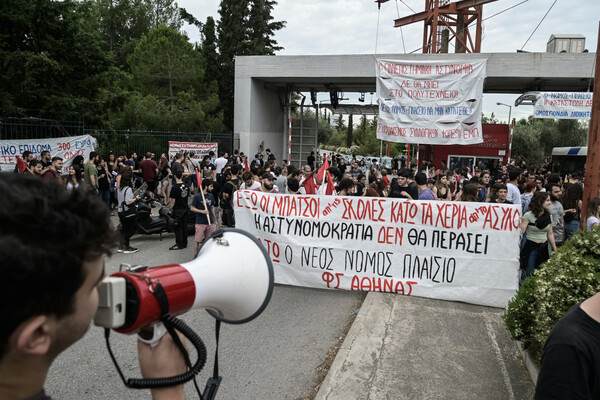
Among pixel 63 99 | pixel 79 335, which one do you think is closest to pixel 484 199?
pixel 79 335

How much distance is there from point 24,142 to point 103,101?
5196 mm

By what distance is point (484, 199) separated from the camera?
9281mm

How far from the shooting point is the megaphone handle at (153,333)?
52.8 inches

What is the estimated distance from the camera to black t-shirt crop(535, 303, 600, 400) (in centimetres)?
151

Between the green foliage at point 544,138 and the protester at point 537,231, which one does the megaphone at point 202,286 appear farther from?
the green foliage at point 544,138

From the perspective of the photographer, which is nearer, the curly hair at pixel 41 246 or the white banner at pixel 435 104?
the curly hair at pixel 41 246

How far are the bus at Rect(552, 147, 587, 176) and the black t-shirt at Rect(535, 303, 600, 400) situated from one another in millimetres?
23174

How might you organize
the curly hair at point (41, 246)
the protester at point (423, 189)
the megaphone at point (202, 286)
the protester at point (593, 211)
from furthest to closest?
the protester at point (423, 189), the protester at point (593, 211), the megaphone at point (202, 286), the curly hair at point (41, 246)

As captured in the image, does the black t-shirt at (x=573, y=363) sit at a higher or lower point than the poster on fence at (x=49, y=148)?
lower

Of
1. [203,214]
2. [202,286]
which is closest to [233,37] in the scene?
[203,214]

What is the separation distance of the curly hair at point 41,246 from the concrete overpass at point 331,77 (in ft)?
51.3

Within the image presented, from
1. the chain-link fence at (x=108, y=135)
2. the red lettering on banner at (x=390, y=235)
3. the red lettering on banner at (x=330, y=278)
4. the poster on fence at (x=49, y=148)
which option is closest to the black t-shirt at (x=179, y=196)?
the red lettering on banner at (x=330, y=278)

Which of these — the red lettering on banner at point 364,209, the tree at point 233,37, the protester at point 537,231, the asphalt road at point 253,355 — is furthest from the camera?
the tree at point 233,37

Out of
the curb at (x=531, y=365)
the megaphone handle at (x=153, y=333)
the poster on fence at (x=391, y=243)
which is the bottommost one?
the curb at (x=531, y=365)
